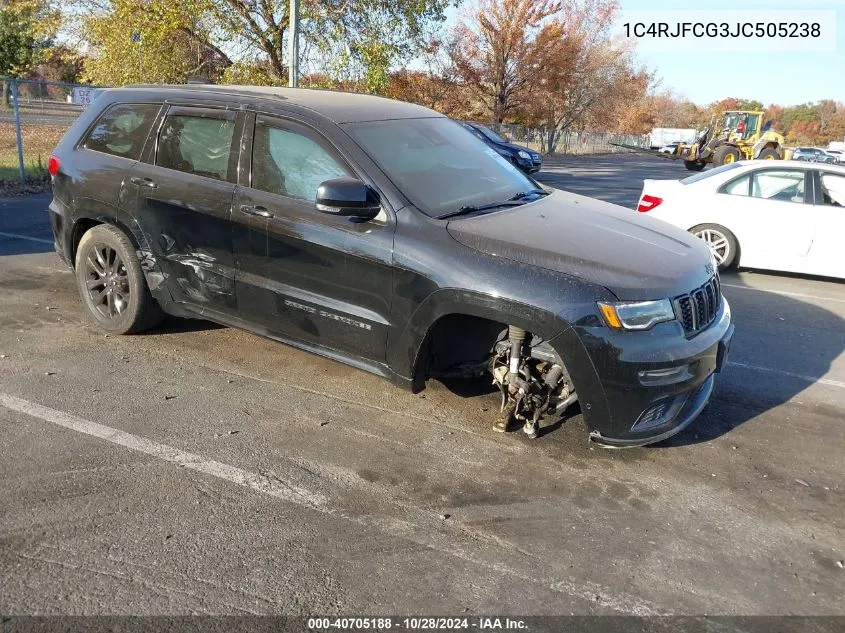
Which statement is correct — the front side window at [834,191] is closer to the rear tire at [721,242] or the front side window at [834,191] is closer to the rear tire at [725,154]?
the rear tire at [721,242]

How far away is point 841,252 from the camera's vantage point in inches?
314

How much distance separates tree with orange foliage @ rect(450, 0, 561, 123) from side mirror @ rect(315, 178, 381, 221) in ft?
121

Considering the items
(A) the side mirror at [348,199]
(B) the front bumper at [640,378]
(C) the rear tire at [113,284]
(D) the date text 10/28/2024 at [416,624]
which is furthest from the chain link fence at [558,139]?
(D) the date text 10/28/2024 at [416,624]

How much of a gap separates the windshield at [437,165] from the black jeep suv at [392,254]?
0.6 inches

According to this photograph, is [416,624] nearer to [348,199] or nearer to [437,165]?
[348,199]

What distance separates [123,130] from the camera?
5.03 metres

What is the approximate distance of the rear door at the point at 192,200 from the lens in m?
4.40

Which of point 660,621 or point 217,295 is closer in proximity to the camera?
point 660,621

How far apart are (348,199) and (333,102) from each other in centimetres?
111

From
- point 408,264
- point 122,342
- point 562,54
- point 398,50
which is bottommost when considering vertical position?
point 122,342

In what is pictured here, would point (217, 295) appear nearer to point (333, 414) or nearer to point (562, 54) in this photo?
point (333, 414)

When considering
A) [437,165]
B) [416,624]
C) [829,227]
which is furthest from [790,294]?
[416,624]

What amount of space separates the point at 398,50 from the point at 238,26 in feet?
15.1

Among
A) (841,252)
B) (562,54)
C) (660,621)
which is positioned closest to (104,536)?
(660,621)
